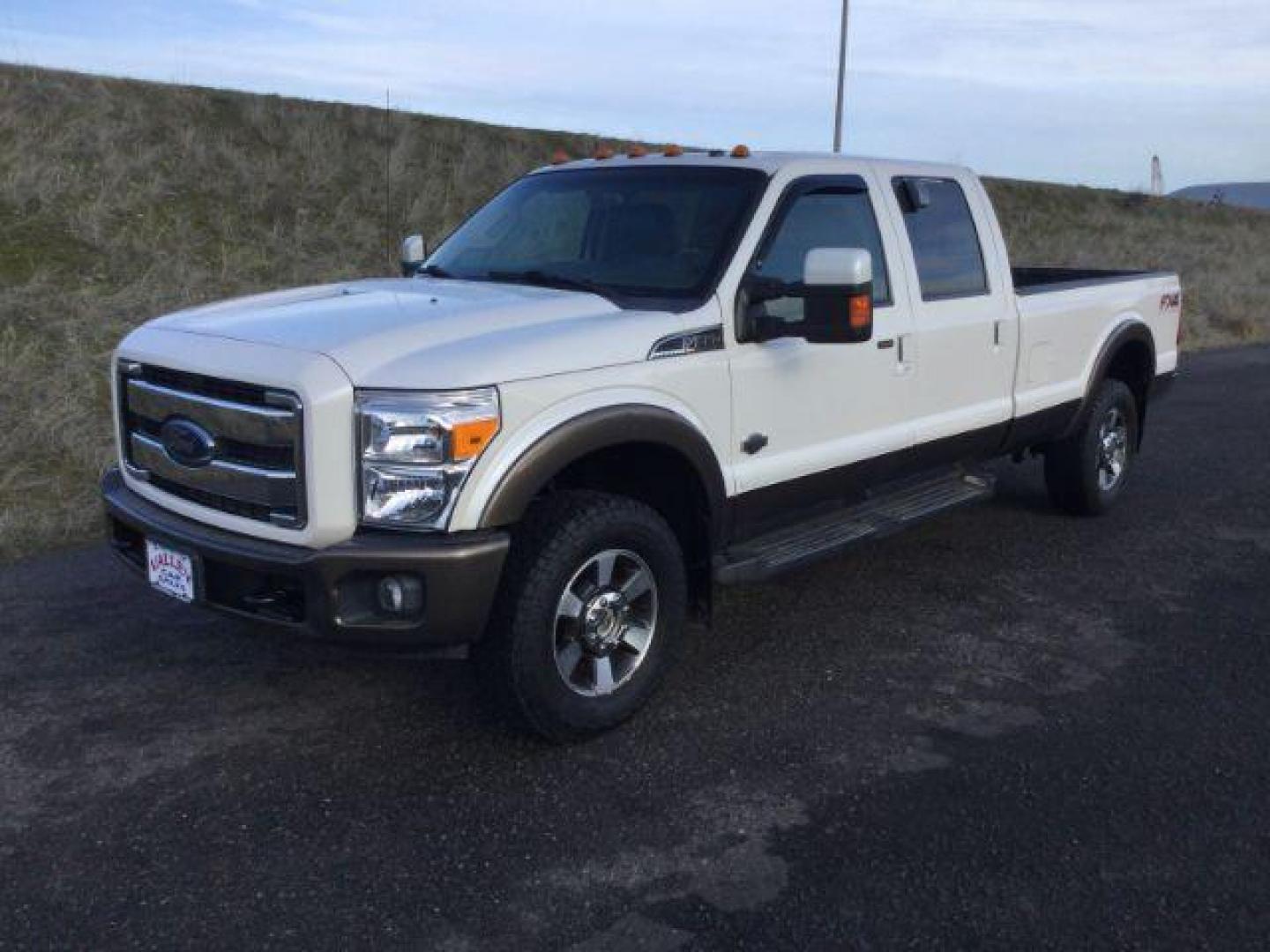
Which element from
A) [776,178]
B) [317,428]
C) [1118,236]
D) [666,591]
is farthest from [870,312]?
[1118,236]

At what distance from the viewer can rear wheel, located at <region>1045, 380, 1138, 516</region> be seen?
6.51 metres

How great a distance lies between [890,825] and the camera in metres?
3.38

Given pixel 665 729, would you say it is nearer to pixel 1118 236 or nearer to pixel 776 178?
pixel 776 178

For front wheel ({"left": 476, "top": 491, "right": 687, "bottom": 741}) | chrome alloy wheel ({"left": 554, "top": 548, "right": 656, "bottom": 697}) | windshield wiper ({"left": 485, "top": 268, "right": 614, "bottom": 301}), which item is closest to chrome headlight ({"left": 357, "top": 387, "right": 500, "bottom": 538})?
front wheel ({"left": 476, "top": 491, "right": 687, "bottom": 741})

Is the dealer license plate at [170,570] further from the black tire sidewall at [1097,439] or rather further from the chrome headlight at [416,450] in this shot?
the black tire sidewall at [1097,439]

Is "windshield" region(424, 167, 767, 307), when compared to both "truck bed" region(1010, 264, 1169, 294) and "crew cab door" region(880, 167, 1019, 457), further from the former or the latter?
"truck bed" region(1010, 264, 1169, 294)

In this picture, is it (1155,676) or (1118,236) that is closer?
(1155,676)

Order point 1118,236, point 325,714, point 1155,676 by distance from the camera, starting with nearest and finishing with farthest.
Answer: point 325,714 → point 1155,676 → point 1118,236

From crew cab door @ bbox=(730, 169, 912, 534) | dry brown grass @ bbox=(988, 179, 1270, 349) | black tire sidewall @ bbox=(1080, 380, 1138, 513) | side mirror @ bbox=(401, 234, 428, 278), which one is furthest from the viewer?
dry brown grass @ bbox=(988, 179, 1270, 349)

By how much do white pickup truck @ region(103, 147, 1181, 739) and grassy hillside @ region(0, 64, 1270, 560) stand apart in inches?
115

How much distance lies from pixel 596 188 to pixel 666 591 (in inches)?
70.9

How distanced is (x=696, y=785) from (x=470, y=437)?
1.25 m

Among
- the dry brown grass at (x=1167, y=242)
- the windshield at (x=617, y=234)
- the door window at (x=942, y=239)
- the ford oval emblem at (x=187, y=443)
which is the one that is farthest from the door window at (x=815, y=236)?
the dry brown grass at (x=1167, y=242)

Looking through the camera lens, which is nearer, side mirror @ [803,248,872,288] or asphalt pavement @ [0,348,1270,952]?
Result: asphalt pavement @ [0,348,1270,952]
